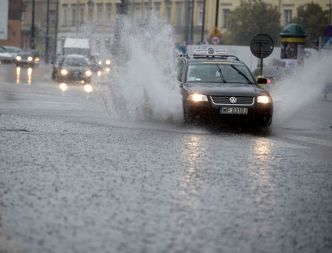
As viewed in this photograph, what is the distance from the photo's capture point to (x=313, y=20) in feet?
249

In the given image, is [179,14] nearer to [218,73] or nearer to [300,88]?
[300,88]

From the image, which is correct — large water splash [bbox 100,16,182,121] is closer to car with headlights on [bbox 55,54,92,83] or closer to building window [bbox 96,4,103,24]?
car with headlights on [bbox 55,54,92,83]

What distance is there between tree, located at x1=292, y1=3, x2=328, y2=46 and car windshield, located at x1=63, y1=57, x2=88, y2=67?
115 ft

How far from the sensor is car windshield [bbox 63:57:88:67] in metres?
43.9

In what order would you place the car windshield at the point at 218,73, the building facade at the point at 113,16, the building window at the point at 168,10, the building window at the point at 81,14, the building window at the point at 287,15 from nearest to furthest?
the car windshield at the point at 218,73 < the building window at the point at 287,15 < the building facade at the point at 113,16 < the building window at the point at 168,10 < the building window at the point at 81,14

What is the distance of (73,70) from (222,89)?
2622 cm

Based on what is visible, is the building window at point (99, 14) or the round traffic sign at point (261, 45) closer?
the round traffic sign at point (261, 45)

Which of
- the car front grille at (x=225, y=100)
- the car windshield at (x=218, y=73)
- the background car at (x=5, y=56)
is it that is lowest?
the background car at (x=5, y=56)

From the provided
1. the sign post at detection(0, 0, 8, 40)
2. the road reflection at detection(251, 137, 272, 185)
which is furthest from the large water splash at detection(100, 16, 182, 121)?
the sign post at detection(0, 0, 8, 40)

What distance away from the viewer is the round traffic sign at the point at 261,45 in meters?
28.0

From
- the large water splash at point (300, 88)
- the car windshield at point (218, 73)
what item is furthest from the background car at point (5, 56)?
the car windshield at point (218, 73)

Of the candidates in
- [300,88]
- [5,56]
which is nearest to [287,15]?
[5,56]

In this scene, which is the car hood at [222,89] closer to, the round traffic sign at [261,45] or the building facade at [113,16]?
the round traffic sign at [261,45]

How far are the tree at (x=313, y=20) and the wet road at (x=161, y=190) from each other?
59.5m
